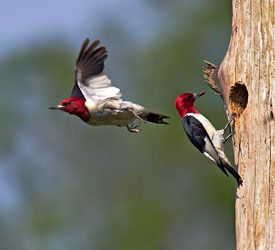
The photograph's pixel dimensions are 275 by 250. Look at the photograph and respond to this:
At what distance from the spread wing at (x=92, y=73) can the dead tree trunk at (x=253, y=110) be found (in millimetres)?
1544

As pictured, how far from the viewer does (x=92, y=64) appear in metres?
11.0

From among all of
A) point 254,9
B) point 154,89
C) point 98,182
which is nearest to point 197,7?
point 154,89

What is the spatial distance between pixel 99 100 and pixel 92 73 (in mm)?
247

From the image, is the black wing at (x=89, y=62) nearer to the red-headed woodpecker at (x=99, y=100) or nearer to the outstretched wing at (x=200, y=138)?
the red-headed woodpecker at (x=99, y=100)

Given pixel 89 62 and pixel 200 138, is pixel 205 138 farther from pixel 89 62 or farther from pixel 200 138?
pixel 89 62

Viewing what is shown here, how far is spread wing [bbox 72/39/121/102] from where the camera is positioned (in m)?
11.0

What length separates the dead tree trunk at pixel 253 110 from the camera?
29.3ft

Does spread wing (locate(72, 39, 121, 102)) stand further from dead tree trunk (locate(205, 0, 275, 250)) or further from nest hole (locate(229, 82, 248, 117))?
nest hole (locate(229, 82, 248, 117))

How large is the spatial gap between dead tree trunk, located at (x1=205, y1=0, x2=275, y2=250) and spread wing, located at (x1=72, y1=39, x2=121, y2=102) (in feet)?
5.07

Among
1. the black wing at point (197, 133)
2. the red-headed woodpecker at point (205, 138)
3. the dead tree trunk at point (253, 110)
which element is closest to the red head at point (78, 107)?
the red-headed woodpecker at point (205, 138)

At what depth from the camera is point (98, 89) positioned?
437 inches

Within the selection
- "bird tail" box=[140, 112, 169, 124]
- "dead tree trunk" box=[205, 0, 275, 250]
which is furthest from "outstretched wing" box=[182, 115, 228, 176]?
"dead tree trunk" box=[205, 0, 275, 250]

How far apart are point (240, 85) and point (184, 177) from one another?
12702 millimetres

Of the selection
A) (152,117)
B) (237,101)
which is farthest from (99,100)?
(237,101)
